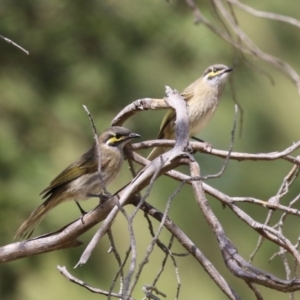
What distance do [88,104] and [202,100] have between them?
4.31ft

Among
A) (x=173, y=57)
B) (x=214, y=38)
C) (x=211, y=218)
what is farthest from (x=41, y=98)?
(x=211, y=218)

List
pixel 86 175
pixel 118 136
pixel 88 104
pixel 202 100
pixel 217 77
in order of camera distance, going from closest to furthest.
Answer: pixel 118 136
pixel 86 175
pixel 202 100
pixel 217 77
pixel 88 104

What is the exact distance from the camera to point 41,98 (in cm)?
638

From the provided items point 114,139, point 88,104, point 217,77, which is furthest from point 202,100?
point 114,139

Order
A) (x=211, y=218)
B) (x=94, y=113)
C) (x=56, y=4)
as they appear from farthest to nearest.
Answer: (x=56, y=4) → (x=94, y=113) → (x=211, y=218)

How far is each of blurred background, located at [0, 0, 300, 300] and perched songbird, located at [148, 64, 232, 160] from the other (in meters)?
0.54

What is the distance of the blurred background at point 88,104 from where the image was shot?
5.79 m

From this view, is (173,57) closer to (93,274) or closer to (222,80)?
(222,80)

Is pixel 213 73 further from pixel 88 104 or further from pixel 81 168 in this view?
pixel 81 168

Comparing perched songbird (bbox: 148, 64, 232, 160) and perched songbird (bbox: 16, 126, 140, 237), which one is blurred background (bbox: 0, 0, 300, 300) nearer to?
perched songbird (bbox: 148, 64, 232, 160)

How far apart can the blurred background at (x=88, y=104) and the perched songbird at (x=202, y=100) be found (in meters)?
0.54

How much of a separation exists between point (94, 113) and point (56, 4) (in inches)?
50.0

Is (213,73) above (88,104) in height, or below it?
above

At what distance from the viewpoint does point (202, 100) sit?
5.40 metres
